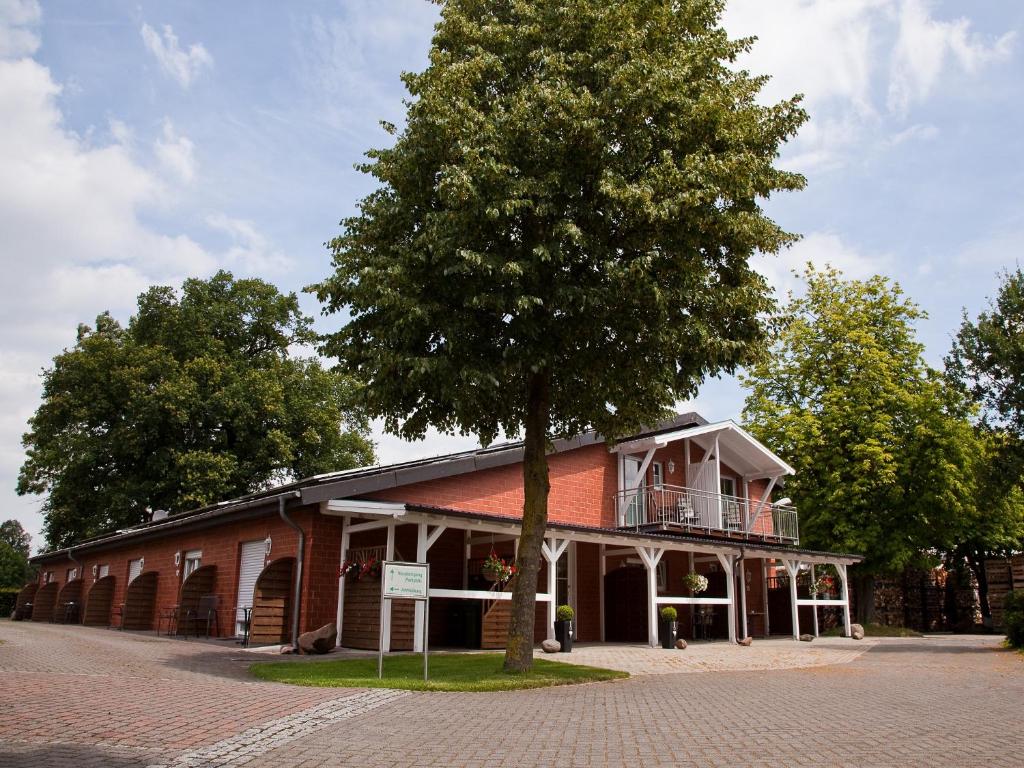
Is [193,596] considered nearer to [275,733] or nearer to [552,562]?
[552,562]

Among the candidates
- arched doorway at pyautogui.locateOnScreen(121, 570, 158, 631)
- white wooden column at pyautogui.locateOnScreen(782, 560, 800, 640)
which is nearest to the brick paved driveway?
arched doorway at pyautogui.locateOnScreen(121, 570, 158, 631)

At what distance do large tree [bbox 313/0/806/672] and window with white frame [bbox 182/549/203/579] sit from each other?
382 inches

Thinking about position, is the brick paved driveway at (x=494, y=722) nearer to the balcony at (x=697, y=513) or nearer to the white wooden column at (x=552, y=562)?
the white wooden column at (x=552, y=562)

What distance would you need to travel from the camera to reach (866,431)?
29203 millimetres

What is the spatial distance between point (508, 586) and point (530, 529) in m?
5.11

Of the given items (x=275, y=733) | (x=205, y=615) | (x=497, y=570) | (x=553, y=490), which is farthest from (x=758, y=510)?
(x=275, y=733)

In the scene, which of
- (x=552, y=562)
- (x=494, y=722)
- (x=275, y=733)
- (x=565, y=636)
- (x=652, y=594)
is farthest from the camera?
(x=652, y=594)

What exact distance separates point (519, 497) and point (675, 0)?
11.4m

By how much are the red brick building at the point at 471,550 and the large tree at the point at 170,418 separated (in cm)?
373

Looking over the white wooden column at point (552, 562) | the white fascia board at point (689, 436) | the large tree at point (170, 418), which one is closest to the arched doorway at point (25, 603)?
the large tree at point (170, 418)

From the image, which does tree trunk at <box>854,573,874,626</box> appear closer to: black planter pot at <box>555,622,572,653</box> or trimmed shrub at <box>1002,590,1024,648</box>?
trimmed shrub at <box>1002,590,1024,648</box>

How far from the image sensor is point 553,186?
11211 mm

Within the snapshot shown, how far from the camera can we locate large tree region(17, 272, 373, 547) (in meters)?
31.7

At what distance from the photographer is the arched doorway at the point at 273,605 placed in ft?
50.6
